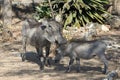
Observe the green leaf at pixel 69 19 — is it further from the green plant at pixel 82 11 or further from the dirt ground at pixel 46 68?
the dirt ground at pixel 46 68

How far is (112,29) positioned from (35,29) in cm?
662

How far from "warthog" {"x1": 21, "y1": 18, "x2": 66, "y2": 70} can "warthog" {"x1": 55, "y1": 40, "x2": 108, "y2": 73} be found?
26 centimetres

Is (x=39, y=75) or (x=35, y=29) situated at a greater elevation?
(x=35, y=29)

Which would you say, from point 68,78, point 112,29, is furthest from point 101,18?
point 68,78

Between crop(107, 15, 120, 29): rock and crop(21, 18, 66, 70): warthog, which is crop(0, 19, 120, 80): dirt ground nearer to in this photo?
crop(21, 18, 66, 70): warthog

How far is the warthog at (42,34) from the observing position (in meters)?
9.45

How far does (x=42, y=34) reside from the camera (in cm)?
995

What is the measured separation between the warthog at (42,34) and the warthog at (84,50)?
260 millimetres

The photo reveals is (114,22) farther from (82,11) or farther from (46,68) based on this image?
(46,68)

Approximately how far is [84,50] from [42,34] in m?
1.37

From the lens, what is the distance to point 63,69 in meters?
9.91

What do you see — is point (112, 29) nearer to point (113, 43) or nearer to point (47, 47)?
point (113, 43)

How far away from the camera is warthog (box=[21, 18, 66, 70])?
31.0ft

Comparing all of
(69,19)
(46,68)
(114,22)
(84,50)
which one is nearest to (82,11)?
(69,19)
